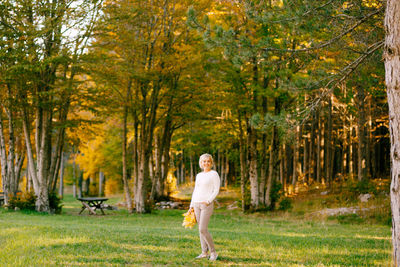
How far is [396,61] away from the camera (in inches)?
216

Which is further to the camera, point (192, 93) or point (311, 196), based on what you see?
point (311, 196)

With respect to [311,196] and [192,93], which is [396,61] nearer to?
[192,93]

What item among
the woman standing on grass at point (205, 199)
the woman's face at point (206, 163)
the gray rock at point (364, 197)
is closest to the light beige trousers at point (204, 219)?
the woman standing on grass at point (205, 199)

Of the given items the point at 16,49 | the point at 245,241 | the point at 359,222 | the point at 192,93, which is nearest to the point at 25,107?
the point at 16,49

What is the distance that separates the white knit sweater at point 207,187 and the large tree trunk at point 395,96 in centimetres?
270

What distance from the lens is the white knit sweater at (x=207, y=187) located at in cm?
677

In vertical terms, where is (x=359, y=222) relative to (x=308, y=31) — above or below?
below

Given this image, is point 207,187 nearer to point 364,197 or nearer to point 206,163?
point 206,163

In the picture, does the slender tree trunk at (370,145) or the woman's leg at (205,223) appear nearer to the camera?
the woman's leg at (205,223)

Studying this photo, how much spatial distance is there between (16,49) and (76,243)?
37.5ft

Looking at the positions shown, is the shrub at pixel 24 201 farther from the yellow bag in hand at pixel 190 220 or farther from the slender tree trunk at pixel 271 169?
the yellow bag in hand at pixel 190 220

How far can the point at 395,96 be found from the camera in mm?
5504

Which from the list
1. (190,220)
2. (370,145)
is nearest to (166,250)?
(190,220)

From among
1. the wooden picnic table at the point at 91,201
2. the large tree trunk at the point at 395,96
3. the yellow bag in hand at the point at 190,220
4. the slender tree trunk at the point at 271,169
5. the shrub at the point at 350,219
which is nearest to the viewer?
the large tree trunk at the point at 395,96
